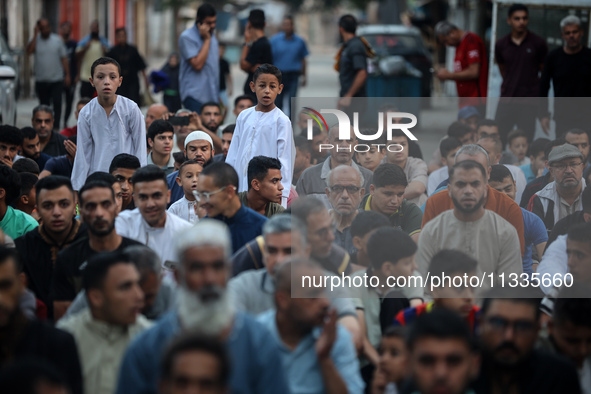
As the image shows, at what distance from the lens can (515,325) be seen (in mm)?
4059

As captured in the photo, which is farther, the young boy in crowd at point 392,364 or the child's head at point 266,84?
the child's head at point 266,84

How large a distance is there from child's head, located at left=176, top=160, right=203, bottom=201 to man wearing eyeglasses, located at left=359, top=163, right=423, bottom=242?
1.33 m

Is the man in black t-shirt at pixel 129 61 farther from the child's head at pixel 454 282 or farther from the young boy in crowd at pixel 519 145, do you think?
the child's head at pixel 454 282

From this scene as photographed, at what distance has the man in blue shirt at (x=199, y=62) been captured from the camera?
1064 centimetres

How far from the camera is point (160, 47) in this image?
44.4 m

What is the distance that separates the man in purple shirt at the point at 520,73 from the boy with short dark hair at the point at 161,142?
4.52 meters

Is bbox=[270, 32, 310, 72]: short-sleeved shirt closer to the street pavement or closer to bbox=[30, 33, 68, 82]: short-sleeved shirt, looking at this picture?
the street pavement

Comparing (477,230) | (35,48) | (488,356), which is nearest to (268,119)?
(477,230)

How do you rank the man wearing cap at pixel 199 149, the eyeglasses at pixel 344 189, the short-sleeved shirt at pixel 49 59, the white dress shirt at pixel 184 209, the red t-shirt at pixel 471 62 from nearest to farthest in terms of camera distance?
the eyeglasses at pixel 344 189, the white dress shirt at pixel 184 209, the man wearing cap at pixel 199 149, the red t-shirt at pixel 471 62, the short-sleeved shirt at pixel 49 59

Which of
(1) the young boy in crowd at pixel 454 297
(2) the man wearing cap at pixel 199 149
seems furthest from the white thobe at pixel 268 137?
(1) the young boy in crowd at pixel 454 297

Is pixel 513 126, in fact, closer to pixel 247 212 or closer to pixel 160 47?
pixel 247 212

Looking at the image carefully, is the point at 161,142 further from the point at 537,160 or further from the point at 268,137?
the point at 537,160

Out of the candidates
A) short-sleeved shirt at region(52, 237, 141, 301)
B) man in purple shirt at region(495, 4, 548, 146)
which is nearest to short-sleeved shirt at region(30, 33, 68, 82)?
man in purple shirt at region(495, 4, 548, 146)

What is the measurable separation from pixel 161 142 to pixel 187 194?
1.57m
